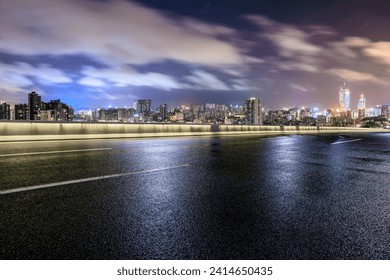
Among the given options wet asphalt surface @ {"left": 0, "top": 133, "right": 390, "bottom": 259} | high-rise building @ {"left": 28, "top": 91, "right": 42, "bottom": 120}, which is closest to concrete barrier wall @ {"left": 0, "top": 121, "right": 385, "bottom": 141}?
wet asphalt surface @ {"left": 0, "top": 133, "right": 390, "bottom": 259}

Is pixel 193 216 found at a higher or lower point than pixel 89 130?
lower

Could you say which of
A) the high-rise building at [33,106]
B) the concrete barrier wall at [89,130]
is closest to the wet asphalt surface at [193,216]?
the concrete barrier wall at [89,130]

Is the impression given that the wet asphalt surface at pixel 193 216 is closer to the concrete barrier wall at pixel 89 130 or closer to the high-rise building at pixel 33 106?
the concrete barrier wall at pixel 89 130

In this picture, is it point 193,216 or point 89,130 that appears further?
point 89,130

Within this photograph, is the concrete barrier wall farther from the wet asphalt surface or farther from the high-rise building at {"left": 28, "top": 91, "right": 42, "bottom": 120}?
the high-rise building at {"left": 28, "top": 91, "right": 42, "bottom": 120}

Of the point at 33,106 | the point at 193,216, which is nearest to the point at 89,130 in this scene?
the point at 193,216

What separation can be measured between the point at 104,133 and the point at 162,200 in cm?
1686

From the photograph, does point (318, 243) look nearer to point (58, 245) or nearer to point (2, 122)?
point (58, 245)

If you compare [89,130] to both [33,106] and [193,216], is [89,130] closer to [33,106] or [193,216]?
[193,216]

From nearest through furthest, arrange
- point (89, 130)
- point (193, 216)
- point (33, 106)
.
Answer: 1. point (193, 216)
2. point (89, 130)
3. point (33, 106)

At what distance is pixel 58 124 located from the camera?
17.8 metres

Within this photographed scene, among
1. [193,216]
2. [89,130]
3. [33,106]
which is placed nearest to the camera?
[193,216]
